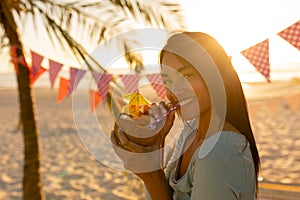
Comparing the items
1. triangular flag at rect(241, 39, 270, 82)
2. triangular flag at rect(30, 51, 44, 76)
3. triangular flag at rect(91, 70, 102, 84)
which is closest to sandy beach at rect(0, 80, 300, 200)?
triangular flag at rect(241, 39, 270, 82)

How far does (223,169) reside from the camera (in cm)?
120

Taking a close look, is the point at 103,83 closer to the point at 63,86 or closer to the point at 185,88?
the point at 63,86

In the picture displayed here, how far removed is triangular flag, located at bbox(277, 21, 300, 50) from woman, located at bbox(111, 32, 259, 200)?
2.82 m

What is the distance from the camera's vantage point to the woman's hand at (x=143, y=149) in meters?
1.38

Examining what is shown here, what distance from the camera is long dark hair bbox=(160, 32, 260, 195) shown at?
135 cm

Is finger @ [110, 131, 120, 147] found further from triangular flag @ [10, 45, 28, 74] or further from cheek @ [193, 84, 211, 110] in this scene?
triangular flag @ [10, 45, 28, 74]

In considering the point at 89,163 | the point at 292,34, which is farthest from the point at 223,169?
the point at 89,163

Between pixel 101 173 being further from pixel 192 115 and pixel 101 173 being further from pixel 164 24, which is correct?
pixel 192 115

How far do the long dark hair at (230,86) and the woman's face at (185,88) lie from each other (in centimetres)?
7

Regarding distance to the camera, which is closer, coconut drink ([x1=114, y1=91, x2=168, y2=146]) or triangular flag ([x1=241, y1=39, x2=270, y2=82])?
coconut drink ([x1=114, y1=91, x2=168, y2=146])

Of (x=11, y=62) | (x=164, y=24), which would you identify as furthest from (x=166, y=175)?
(x=11, y=62)

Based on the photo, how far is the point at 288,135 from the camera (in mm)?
9094

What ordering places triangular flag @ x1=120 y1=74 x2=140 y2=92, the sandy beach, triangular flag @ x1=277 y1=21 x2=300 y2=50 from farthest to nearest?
1. the sandy beach
2. triangular flag @ x1=277 y1=21 x2=300 y2=50
3. triangular flag @ x1=120 y1=74 x2=140 y2=92

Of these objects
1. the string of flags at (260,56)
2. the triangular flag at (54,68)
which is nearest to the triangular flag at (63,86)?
the triangular flag at (54,68)
